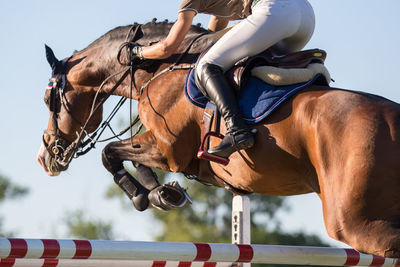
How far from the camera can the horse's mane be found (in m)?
6.29

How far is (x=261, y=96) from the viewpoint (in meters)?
5.20

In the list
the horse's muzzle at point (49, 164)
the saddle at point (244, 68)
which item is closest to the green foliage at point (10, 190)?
the horse's muzzle at point (49, 164)

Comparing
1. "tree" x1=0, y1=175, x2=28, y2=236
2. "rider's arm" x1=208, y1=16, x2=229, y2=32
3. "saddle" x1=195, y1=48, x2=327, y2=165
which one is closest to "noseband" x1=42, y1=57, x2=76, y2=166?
"rider's arm" x1=208, y1=16, x2=229, y2=32

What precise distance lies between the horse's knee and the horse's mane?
993mm

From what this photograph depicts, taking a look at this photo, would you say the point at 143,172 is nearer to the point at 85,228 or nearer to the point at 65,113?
the point at 65,113

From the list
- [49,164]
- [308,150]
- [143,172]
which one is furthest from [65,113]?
[308,150]

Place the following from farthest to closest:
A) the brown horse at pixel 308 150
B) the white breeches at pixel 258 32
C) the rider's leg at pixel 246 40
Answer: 1. the white breeches at pixel 258 32
2. the rider's leg at pixel 246 40
3. the brown horse at pixel 308 150

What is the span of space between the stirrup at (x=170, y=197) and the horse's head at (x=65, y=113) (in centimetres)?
130

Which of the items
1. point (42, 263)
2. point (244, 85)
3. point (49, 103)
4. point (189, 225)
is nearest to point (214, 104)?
point (244, 85)

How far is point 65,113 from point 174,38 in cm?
176

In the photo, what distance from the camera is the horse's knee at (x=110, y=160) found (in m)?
6.35

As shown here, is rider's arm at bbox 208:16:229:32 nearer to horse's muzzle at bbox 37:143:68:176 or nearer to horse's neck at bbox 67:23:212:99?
horse's neck at bbox 67:23:212:99

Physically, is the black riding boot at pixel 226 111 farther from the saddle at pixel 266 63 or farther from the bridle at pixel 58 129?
the bridle at pixel 58 129

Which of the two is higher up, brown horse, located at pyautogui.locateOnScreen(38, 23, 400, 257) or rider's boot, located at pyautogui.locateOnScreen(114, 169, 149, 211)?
brown horse, located at pyautogui.locateOnScreen(38, 23, 400, 257)
